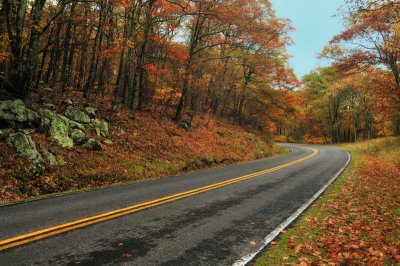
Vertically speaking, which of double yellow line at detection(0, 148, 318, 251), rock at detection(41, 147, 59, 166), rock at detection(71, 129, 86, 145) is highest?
rock at detection(71, 129, 86, 145)

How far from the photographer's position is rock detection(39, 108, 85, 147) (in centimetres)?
1250

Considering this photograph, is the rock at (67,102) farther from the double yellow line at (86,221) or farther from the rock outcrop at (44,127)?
the double yellow line at (86,221)

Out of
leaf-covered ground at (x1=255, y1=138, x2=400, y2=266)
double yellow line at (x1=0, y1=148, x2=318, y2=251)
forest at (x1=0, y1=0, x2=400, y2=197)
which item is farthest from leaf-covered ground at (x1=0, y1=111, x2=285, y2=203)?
leaf-covered ground at (x1=255, y1=138, x2=400, y2=266)

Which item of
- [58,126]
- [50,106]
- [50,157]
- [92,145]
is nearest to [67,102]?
[50,106]

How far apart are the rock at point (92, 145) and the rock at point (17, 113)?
220cm

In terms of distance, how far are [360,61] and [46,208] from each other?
19046 millimetres

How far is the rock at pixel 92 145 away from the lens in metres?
13.4

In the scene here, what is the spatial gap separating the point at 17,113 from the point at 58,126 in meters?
1.70

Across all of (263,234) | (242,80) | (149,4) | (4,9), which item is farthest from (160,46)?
(263,234)

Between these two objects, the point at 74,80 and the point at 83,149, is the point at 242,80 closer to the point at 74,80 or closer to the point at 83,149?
the point at 74,80

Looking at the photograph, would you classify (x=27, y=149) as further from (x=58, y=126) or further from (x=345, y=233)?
(x=345, y=233)

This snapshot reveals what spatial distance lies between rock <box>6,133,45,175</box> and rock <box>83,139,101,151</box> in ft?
8.38

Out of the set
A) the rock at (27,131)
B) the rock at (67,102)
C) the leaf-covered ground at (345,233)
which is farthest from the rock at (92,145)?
the leaf-covered ground at (345,233)

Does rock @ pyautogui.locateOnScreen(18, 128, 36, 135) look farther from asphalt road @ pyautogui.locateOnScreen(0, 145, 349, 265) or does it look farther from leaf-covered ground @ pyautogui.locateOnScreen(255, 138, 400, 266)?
leaf-covered ground @ pyautogui.locateOnScreen(255, 138, 400, 266)
